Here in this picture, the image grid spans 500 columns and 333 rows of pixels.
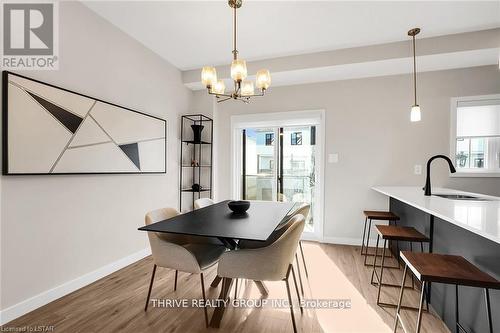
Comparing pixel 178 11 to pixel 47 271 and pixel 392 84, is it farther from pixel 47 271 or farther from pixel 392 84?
pixel 392 84

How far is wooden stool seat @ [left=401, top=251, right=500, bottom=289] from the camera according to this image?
1.15 metres

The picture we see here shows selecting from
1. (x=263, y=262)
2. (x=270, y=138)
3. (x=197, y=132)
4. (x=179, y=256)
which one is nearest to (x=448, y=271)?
(x=263, y=262)

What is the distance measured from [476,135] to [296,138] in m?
2.39

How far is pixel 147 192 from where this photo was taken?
3.11 metres

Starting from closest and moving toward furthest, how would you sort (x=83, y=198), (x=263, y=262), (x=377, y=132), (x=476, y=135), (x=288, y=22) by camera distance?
(x=263, y=262) < (x=83, y=198) < (x=288, y=22) < (x=476, y=135) < (x=377, y=132)

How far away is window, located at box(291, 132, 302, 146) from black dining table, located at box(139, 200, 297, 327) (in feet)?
6.30

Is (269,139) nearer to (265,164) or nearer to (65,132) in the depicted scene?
(265,164)

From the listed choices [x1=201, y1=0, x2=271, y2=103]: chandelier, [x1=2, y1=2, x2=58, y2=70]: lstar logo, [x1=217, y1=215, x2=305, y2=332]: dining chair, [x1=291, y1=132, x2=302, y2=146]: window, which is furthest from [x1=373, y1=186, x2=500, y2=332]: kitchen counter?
[x1=2, y1=2, x2=58, y2=70]: lstar logo

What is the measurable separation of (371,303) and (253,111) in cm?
307

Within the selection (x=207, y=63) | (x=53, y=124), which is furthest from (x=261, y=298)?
(x=207, y=63)

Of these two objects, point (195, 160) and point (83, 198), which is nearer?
point (83, 198)

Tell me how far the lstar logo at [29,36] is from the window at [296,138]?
10.3 feet

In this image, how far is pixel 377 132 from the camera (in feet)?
11.2

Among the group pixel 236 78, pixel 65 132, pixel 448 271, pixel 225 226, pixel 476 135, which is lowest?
pixel 448 271
